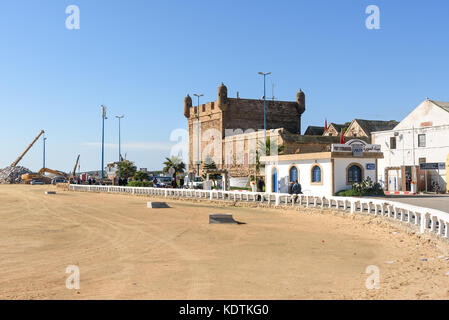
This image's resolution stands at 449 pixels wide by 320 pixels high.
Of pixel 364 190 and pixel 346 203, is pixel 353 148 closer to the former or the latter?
pixel 364 190

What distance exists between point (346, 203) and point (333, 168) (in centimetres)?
787

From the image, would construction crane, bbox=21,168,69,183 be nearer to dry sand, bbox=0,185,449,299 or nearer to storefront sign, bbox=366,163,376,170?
storefront sign, bbox=366,163,376,170

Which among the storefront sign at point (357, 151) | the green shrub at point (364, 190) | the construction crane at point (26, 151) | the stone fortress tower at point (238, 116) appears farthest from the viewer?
the construction crane at point (26, 151)

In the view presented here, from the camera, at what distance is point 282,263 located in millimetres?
10586

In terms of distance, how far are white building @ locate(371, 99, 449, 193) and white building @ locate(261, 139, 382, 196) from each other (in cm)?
707

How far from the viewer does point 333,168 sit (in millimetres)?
31172

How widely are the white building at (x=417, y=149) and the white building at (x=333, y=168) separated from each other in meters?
7.07

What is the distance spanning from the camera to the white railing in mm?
14148

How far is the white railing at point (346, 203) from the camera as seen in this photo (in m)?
14.1

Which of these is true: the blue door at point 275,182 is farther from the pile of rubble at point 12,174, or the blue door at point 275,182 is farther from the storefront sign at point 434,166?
the pile of rubble at point 12,174

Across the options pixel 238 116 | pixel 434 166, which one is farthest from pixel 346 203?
pixel 238 116

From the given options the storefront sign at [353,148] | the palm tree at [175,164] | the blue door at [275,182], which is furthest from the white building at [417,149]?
the palm tree at [175,164]
